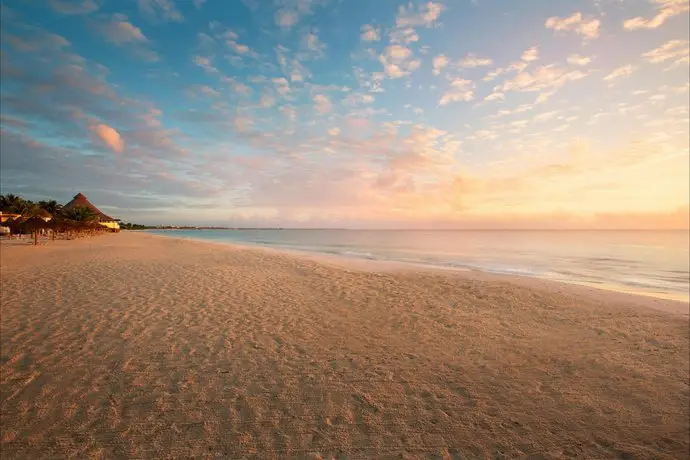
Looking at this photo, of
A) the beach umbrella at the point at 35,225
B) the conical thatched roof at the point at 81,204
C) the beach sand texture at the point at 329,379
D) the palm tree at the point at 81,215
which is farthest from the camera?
the conical thatched roof at the point at 81,204

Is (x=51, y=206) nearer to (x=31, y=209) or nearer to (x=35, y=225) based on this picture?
(x=31, y=209)

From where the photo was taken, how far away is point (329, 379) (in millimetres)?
5469

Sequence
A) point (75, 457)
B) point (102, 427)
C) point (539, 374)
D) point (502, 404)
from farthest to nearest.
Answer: point (539, 374), point (502, 404), point (102, 427), point (75, 457)

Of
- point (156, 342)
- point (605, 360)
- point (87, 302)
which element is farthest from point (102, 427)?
point (605, 360)

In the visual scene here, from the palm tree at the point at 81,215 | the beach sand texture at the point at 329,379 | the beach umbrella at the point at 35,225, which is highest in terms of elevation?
the palm tree at the point at 81,215

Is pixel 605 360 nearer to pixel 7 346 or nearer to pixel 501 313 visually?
pixel 501 313

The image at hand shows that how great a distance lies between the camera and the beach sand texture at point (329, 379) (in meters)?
3.99

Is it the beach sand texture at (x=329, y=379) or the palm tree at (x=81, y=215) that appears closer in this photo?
the beach sand texture at (x=329, y=379)

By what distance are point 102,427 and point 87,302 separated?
7.10 m

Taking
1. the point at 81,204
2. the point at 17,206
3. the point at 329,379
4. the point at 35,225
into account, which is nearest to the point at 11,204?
the point at 17,206

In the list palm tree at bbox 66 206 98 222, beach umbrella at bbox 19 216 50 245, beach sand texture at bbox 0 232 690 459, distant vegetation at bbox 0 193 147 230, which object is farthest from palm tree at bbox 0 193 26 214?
beach sand texture at bbox 0 232 690 459

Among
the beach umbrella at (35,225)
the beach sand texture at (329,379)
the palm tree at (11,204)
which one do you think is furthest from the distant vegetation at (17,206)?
the beach sand texture at (329,379)

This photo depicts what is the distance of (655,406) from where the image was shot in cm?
520

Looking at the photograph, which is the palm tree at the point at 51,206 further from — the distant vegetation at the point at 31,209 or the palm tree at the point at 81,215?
the palm tree at the point at 81,215
